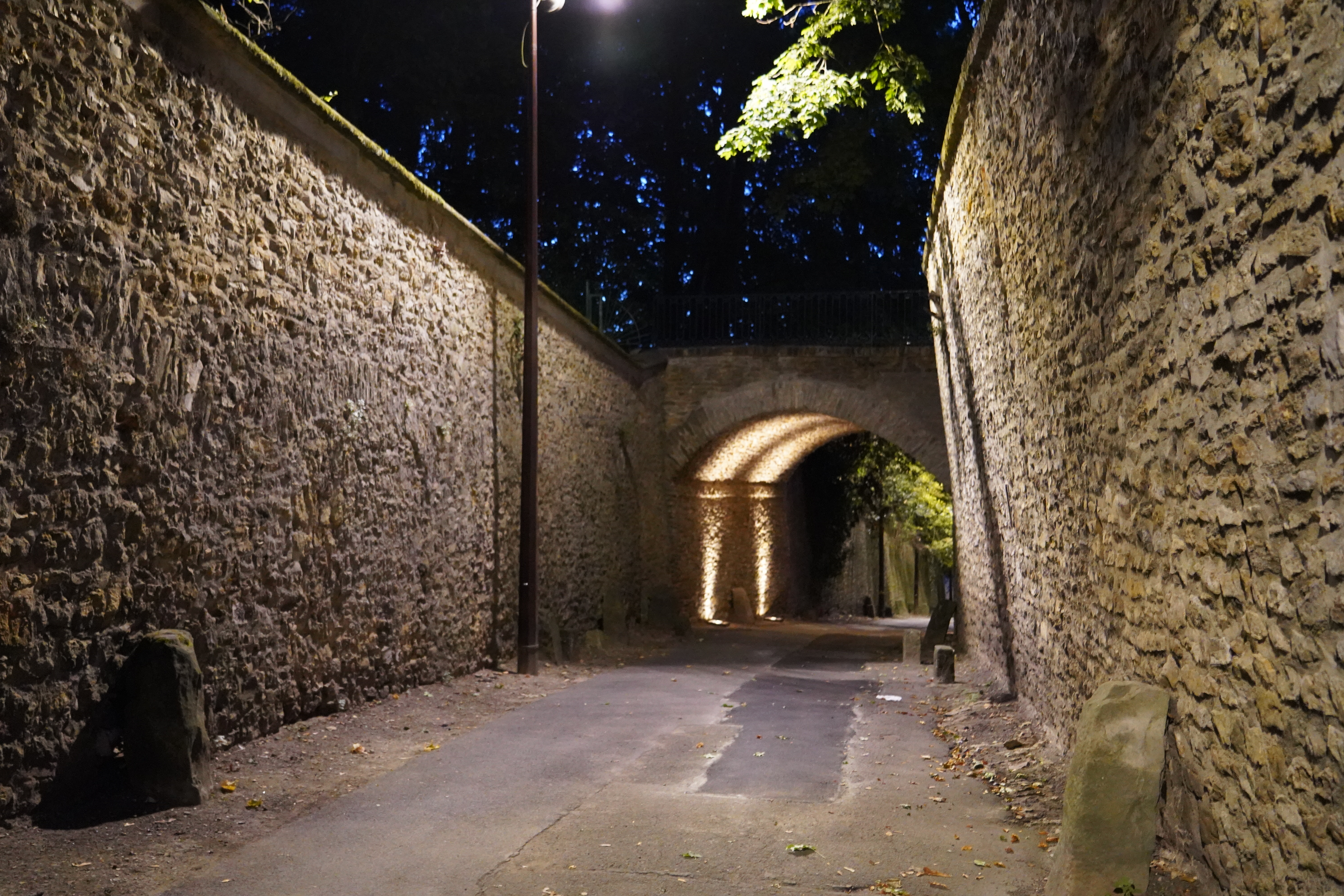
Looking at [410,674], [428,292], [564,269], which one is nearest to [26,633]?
[410,674]

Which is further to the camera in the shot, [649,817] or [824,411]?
[824,411]

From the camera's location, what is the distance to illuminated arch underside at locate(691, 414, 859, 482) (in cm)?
1778

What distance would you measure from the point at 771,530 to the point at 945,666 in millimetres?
11671

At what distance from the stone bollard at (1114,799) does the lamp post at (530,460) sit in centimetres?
655

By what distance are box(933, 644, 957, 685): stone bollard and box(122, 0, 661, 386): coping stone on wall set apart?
539 centimetres

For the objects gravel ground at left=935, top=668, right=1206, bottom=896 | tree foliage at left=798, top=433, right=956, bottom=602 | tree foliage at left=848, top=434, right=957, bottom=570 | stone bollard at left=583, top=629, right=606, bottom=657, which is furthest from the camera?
tree foliage at left=848, top=434, right=957, bottom=570

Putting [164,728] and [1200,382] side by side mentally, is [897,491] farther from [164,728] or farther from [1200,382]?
[1200,382]

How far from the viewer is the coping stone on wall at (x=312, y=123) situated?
223 inches

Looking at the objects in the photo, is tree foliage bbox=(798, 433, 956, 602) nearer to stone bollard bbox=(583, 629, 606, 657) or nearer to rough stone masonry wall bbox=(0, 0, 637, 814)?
stone bollard bbox=(583, 629, 606, 657)

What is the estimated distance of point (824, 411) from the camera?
17.1 meters

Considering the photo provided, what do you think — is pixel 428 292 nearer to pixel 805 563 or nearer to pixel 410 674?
pixel 410 674

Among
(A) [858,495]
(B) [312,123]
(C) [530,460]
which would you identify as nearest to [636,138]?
(A) [858,495]

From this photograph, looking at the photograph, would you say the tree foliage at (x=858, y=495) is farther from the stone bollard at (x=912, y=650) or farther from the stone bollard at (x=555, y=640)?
the stone bollard at (x=555, y=640)

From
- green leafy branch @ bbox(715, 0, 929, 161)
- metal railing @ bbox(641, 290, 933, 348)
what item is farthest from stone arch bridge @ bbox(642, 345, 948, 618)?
green leafy branch @ bbox(715, 0, 929, 161)
